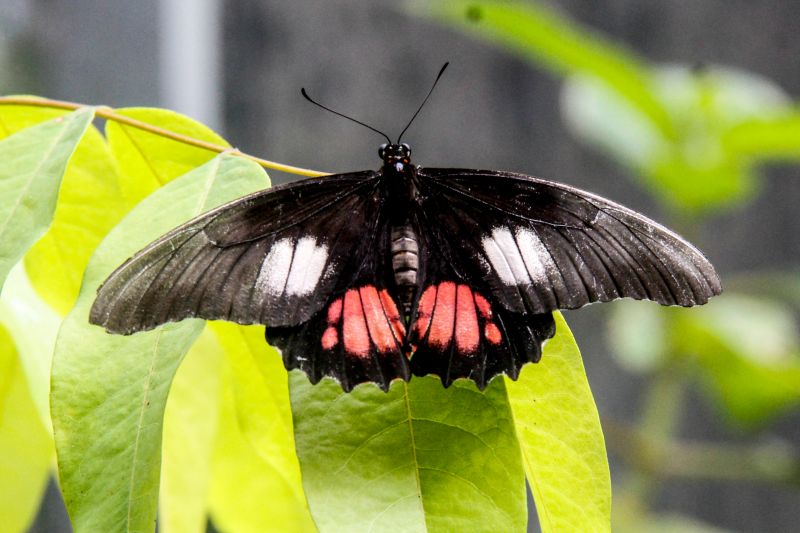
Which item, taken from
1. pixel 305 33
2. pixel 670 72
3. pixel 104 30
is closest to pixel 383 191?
pixel 670 72

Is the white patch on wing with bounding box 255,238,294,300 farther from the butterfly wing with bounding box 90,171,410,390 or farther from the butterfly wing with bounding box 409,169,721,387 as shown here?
the butterfly wing with bounding box 409,169,721,387

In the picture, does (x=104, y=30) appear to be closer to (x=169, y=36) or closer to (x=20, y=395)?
(x=169, y=36)

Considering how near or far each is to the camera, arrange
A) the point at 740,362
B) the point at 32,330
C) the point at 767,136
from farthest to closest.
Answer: the point at 740,362 < the point at 767,136 < the point at 32,330

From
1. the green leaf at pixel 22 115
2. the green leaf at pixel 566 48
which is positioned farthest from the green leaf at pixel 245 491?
the green leaf at pixel 566 48

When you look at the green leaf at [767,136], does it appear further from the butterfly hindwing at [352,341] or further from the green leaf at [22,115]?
the green leaf at [22,115]

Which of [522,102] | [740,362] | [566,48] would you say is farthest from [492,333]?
[522,102]

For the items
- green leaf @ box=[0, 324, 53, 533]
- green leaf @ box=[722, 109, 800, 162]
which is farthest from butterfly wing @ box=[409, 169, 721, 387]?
green leaf @ box=[722, 109, 800, 162]

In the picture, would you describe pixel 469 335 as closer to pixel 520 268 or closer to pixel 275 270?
pixel 520 268
